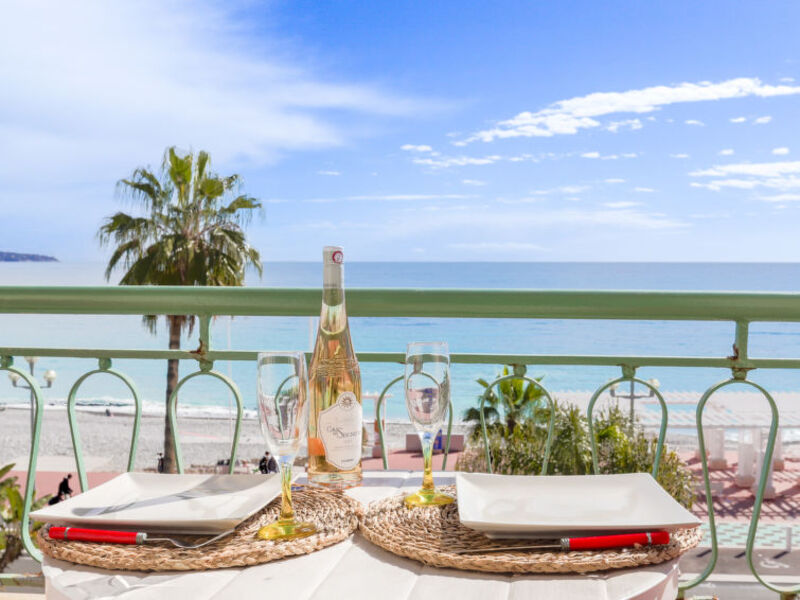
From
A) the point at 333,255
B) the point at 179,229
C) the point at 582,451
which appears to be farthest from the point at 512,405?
the point at 333,255

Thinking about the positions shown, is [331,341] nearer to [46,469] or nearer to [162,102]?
[46,469]

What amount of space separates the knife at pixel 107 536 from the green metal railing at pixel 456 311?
69 centimetres

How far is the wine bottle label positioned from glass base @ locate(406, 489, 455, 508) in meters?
0.10

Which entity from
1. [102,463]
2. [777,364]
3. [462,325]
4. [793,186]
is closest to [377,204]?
[462,325]

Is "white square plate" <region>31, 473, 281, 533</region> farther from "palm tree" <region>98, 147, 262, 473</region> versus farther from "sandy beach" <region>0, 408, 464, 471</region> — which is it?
"sandy beach" <region>0, 408, 464, 471</region>

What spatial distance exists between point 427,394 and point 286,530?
10.5 inches

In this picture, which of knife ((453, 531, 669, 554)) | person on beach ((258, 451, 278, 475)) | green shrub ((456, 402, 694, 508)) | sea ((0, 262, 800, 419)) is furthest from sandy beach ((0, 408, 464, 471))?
knife ((453, 531, 669, 554))

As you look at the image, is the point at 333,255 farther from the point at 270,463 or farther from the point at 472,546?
the point at 270,463

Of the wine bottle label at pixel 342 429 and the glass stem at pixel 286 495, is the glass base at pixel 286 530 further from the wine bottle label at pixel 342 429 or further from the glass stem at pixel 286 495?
the wine bottle label at pixel 342 429

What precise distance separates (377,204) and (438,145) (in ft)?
27.2

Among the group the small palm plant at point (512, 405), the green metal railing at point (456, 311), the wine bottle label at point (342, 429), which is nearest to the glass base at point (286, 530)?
the wine bottle label at point (342, 429)

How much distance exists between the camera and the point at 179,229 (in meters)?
17.5

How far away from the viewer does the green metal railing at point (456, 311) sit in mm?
1637

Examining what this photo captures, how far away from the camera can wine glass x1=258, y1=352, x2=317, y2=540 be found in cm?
87
